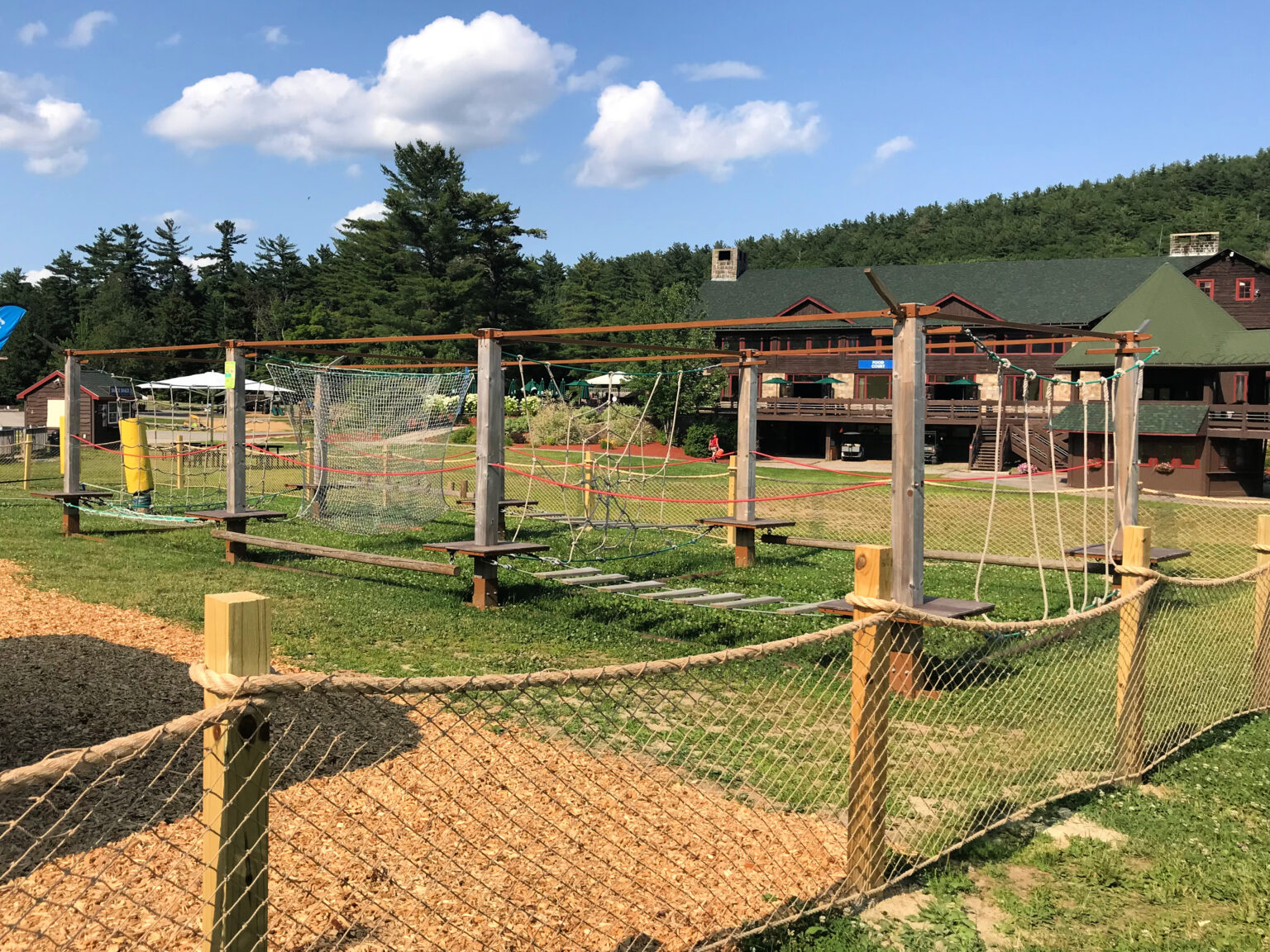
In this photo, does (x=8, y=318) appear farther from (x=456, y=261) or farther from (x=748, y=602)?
(x=456, y=261)

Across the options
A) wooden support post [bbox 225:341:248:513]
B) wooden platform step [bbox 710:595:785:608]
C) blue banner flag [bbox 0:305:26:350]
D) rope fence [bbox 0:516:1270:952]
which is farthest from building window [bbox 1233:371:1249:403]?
blue banner flag [bbox 0:305:26:350]

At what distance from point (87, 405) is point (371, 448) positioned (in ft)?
93.4

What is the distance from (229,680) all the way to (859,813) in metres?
2.67

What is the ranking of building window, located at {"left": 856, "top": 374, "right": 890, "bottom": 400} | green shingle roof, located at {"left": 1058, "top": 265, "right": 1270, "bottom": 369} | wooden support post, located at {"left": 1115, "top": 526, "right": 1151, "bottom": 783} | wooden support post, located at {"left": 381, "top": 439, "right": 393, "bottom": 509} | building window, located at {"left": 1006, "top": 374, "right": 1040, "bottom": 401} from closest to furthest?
wooden support post, located at {"left": 1115, "top": 526, "right": 1151, "bottom": 783} → wooden support post, located at {"left": 381, "top": 439, "right": 393, "bottom": 509} → green shingle roof, located at {"left": 1058, "top": 265, "right": 1270, "bottom": 369} → building window, located at {"left": 1006, "top": 374, "right": 1040, "bottom": 401} → building window, located at {"left": 856, "top": 374, "right": 890, "bottom": 400}

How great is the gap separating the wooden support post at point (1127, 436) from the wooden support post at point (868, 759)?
23.0ft

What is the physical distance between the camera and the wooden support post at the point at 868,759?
4000 millimetres

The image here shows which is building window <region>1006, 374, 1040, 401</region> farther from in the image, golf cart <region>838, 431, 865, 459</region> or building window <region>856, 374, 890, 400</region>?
golf cart <region>838, 431, 865, 459</region>

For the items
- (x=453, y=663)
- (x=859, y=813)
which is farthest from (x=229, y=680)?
(x=453, y=663)

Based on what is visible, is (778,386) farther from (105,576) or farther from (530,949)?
(530,949)

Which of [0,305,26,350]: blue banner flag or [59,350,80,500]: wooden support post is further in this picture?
[59,350,80,500]: wooden support post

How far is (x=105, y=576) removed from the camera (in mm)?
10930

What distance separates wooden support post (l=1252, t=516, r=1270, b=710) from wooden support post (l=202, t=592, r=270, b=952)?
6795mm

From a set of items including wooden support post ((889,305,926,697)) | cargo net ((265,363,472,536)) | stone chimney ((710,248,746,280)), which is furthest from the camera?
stone chimney ((710,248,746,280))

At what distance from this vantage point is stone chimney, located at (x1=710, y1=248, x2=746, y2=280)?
5184cm
